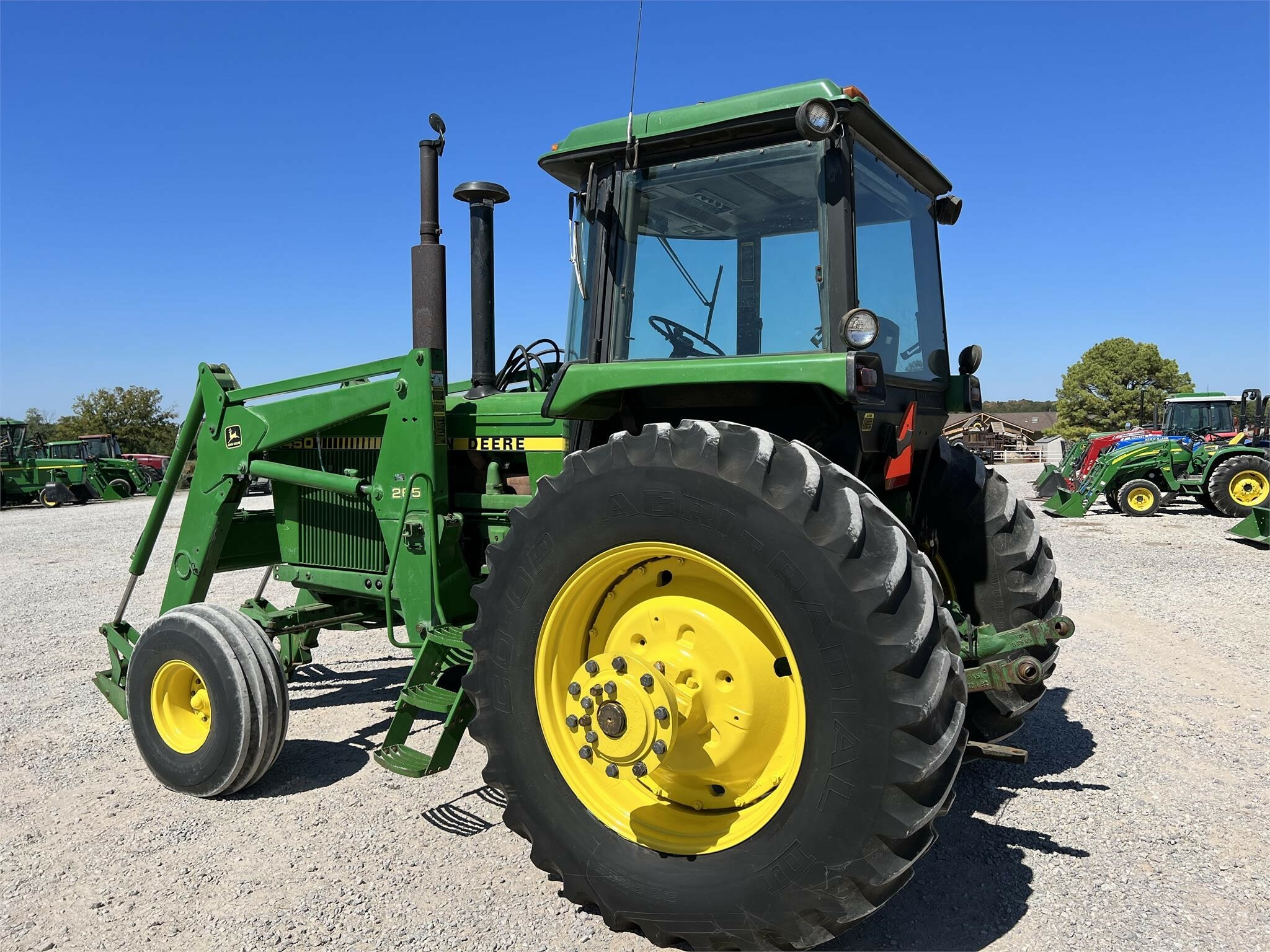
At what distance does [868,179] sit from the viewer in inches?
131

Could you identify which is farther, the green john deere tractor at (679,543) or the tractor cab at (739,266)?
the tractor cab at (739,266)

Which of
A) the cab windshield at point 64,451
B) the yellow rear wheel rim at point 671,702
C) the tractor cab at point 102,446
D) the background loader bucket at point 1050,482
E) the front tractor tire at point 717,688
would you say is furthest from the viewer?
the tractor cab at point 102,446

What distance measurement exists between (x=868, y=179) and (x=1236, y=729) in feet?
11.9

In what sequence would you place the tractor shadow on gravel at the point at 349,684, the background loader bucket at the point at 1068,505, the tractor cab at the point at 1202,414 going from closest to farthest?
the tractor shadow on gravel at the point at 349,684, the background loader bucket at the point at 1068,505, the tractor cab at the point at 1202,414

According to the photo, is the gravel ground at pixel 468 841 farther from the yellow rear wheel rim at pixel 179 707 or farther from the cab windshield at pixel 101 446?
the cab windshield at pixel 101 446

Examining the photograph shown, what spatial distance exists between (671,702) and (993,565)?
191 centimetres

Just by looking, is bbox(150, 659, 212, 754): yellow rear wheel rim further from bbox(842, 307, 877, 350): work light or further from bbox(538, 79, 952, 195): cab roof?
bbox(842, 307, 877, 350): work light

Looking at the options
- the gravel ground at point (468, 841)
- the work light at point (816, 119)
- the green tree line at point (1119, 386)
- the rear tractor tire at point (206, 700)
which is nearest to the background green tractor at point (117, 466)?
the gravel ground at point (468, 841)

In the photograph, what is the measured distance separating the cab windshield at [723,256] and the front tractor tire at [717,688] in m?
0.68

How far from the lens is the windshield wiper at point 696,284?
3252mm

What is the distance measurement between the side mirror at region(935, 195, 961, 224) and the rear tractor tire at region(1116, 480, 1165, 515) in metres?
14.2

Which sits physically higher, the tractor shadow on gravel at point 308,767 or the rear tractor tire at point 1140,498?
the rear tractor tire at point 1140,498

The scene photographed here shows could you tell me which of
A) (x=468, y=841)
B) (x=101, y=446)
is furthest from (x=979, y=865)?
(x=101, y=446)

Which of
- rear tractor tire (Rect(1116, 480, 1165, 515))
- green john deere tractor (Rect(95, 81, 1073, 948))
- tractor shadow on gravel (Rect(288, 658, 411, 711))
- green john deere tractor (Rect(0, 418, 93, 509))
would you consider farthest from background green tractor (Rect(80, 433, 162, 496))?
rear tractor tire (Rect(1116, 480, 1165, 515))
